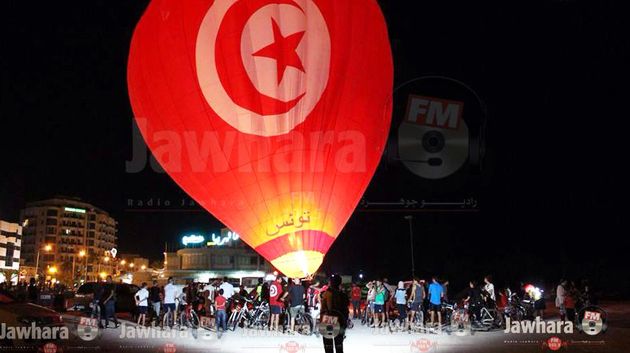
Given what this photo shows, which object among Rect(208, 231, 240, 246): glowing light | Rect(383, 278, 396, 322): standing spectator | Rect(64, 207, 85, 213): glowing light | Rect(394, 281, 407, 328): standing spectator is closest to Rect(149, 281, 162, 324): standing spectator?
Rect(383, 278, 396, 322): standing spectator

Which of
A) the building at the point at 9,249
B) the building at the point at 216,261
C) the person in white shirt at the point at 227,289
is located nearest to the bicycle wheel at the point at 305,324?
the person in white shirt at the point at 227,289

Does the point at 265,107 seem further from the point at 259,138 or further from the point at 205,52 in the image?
the point at 205,52

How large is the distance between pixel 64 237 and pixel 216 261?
6941 centimetres

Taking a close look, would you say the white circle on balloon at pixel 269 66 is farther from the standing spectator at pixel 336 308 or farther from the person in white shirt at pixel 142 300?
the standing spectator at pixel 336 308

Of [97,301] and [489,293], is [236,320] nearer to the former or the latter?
[97,301]

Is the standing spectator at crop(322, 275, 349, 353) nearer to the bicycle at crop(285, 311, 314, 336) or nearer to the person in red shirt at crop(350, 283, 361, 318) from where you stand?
the bicycle at crop(285, 311, 314, 336)

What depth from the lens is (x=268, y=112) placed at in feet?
55.1

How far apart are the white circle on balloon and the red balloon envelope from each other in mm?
28

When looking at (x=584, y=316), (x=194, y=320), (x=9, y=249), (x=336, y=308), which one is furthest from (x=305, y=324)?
(x=9, y=249)

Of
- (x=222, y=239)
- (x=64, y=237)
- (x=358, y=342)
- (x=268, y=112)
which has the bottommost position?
(x=358, y=342)

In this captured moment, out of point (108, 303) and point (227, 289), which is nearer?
point (227, 289)

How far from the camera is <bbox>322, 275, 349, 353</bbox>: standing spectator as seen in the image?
396 inches

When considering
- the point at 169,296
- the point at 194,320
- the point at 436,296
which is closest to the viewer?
the point at 194,320

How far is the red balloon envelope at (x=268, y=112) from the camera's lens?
1667 centimetres
